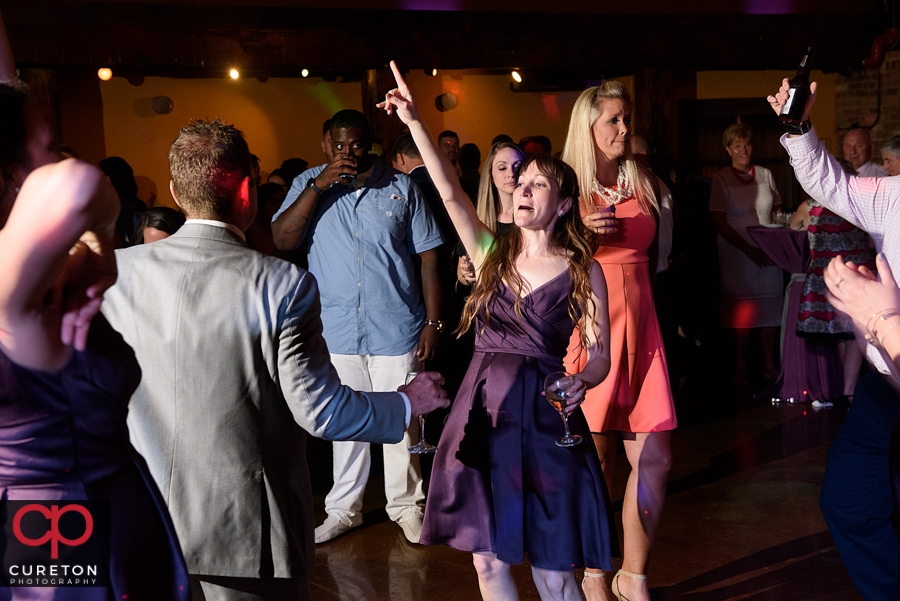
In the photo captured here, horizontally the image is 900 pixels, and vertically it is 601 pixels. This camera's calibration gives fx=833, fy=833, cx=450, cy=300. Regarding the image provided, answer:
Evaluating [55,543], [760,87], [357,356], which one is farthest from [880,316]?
[760,87]

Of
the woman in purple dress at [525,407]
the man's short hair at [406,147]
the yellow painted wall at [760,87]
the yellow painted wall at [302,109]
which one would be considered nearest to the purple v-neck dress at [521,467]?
the woman in purple dress at [525,407]

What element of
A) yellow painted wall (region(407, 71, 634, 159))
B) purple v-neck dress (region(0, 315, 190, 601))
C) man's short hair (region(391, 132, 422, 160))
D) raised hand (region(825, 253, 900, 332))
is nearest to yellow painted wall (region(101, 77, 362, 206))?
yellow painted wall (region(407, 71, 634, 159))

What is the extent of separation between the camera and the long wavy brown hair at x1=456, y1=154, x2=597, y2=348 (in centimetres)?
233

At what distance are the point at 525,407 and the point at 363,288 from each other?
53.9 inches

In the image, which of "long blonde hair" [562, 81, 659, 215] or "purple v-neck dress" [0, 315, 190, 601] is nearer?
"purple v-neck dress" [0, 315, 190, 601]

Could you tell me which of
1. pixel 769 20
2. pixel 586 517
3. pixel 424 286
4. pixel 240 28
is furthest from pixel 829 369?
pixel 240 28

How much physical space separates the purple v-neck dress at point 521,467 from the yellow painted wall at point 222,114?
702cm

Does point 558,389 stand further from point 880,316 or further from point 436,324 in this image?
point 436,324

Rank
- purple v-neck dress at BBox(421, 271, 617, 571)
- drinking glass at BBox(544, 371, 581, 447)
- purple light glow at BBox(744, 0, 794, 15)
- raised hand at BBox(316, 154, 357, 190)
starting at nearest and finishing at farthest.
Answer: drinking glass at BBox(544, 371, 581, 447) → purple v-neck dress at BBox(421, 271, 617, 571) → raised hand at BBox(316, 154, 357, 190) → purple light glow at BBox(744, 0, 794, 15)

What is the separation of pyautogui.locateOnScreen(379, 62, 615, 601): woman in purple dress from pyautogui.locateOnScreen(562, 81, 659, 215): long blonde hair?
430mm

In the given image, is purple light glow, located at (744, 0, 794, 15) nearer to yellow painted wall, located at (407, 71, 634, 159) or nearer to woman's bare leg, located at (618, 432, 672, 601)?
yellow painted wall, located at (407, 71, 634, 159)

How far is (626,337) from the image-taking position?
111 inches

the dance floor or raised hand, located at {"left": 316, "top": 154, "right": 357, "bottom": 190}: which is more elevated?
raised hand, located at {"left": 316, "top": 154, "right": 357, "bottom": 190}

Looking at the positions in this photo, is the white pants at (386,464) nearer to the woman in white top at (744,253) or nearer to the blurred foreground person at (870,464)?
A: the blurred foreground person at (870,464)
